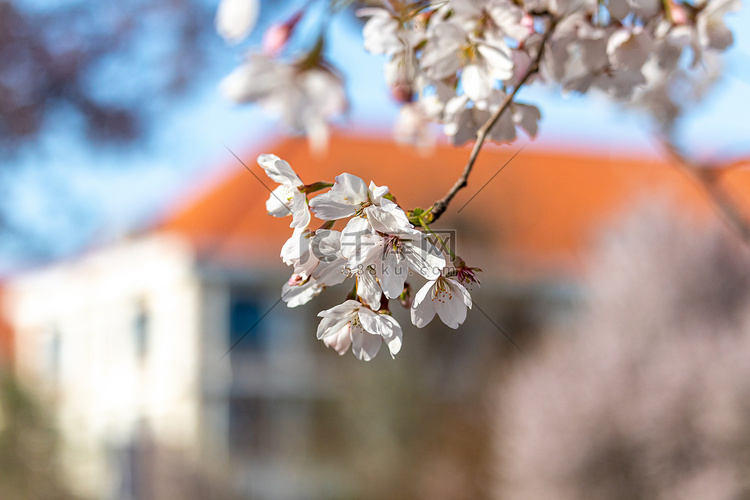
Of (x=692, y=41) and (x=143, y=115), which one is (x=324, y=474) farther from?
(x=692, y=41)

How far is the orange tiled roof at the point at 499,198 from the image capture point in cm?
858

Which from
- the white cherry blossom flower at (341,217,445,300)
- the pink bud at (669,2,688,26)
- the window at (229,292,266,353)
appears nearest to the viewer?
the white cherry blossom flower at (341,217,445,300)

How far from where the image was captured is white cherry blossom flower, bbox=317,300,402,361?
52 centimetres

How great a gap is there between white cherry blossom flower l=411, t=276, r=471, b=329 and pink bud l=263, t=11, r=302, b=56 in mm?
498

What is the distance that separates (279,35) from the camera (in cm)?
92

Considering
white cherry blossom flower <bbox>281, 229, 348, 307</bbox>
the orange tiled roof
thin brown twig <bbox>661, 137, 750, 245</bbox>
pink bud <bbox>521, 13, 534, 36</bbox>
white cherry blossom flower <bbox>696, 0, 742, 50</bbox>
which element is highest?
pink bud <bbox>521, 13, 534, 36</bbox>

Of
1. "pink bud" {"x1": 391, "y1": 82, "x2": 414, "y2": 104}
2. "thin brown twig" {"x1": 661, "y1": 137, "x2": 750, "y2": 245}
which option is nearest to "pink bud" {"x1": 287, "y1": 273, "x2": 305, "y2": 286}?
"pink bud" {"x1": 391, "y1": 82, "x2": 414, "y2": 104}

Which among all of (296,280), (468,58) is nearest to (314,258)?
(296,280)

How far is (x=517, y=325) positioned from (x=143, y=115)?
6759 millimetres

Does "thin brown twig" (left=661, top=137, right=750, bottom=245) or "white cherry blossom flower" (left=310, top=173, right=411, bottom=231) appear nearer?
"white cherry blossom flower" (left=310, top=173, right=411, bottom=231)

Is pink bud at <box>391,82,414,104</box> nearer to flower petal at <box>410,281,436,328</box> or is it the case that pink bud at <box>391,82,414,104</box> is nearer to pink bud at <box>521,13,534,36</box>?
pink bud at <box>521,13,534,36</box>

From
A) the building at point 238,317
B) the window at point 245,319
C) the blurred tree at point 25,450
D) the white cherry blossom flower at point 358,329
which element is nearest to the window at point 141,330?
the building at point 238,317

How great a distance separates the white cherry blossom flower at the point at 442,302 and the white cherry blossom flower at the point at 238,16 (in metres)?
0.48

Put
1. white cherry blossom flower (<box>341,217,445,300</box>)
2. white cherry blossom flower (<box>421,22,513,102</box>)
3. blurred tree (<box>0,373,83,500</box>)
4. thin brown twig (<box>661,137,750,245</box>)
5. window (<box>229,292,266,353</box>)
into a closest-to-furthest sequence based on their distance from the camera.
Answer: white cherry blossom flower (<box>341,217,445,300</box>), white cherry blossom flower (<box>421,22,513,102</box>), thin brown twig (<box>661,137,750,245</box>), blurred tree (<box>0,373,83,500</box>), window (<box>229,292,266,353</box>)
